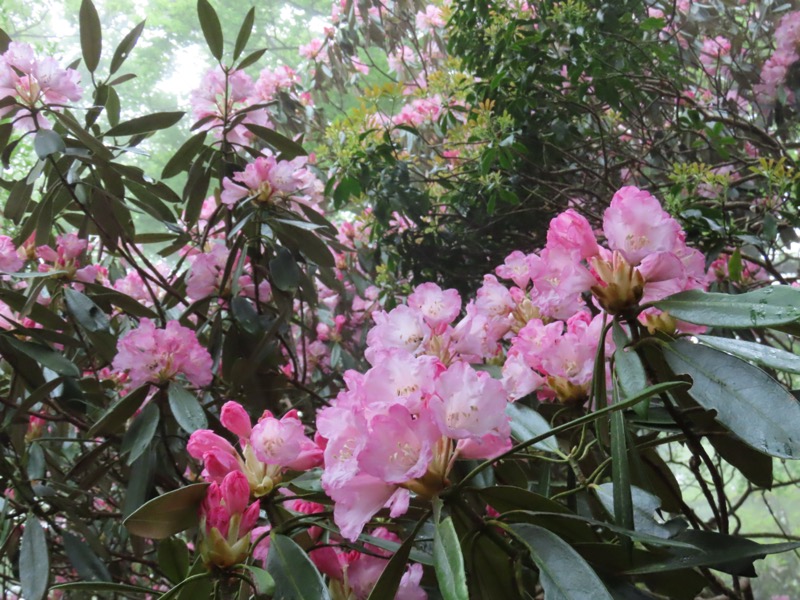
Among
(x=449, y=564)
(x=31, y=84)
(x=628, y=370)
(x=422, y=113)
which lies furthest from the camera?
(x=422, y=113)

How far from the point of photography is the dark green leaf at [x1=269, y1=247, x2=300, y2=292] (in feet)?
3.85

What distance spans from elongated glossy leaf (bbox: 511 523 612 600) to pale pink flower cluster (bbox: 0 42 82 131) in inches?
43.7

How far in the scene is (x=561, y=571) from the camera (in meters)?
0.39

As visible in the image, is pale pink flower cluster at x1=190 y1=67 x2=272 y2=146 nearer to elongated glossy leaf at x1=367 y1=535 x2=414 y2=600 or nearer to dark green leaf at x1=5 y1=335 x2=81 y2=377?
dark green leaf at x1=5 y1=335 x2=81 y2=377

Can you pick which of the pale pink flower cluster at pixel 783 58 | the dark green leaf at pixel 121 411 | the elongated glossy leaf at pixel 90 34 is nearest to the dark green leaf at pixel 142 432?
the dark green leaf at pixel 121 411

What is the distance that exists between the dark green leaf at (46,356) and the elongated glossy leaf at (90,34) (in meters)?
0.52

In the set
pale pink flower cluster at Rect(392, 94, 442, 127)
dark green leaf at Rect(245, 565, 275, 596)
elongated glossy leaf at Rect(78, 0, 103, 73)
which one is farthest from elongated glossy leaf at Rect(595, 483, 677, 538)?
pale pink flower cluster at Rect(392, 94, 442, 127)

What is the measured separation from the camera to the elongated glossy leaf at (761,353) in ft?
1.37

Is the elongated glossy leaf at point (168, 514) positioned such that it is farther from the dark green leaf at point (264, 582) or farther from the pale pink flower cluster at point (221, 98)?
the pale pink flower cluster at point (221, 98)

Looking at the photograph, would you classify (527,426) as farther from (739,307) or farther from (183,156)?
(183,156)

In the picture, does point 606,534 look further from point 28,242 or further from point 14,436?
point 28,242

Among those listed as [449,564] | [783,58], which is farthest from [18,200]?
[783,58]

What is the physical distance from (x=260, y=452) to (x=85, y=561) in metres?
0.62

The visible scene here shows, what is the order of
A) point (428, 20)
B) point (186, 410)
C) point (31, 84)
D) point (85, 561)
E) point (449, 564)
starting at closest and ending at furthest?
point (449, 564), point (186, 410), point (85, 561), point (31, 84), point (428, 20)
